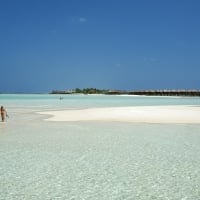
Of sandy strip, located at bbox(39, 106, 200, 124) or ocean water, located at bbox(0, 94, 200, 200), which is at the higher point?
sandy strip, located at bbox(39, 106, 200, 124)

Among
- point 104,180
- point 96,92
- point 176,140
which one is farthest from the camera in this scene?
point 96,92

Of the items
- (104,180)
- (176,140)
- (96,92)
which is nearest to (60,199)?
(104,180)

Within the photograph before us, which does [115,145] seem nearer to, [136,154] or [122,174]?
[136,154]

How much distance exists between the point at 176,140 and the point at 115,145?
2485 millimetres

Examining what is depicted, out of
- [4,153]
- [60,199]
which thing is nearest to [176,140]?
[4,153]

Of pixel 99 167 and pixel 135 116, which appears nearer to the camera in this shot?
pixel 99 167

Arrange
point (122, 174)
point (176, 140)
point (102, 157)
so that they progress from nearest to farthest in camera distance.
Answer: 1. point (122, 174)
2. point (102, 157)
3. point (176, 140)

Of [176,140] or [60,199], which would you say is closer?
[60,199]

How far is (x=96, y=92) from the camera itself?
6880 inches

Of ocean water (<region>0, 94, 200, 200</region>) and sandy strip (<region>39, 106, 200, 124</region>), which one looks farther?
sandy strip (<region>39, 106, 200, 124</region>)

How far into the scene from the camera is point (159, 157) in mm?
9203

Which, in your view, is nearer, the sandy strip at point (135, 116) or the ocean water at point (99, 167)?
the ocean water at point (99, 167)

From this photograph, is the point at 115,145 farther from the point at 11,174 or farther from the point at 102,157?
the point at 11,174

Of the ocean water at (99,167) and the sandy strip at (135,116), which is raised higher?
the sandy strip at (135,116)
